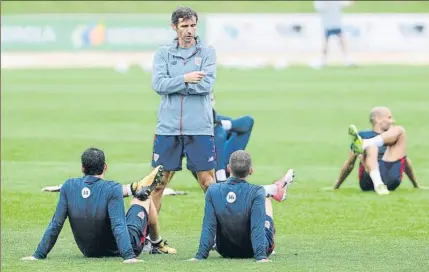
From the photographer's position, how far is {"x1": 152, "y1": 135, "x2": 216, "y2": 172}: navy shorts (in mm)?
11906

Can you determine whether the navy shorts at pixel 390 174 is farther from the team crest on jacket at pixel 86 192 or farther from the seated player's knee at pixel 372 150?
the team crest on jacket at pixel 86 192

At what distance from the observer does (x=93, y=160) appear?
1058 centimetres

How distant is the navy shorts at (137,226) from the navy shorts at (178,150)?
3.30ft

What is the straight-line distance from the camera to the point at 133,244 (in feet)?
35.4

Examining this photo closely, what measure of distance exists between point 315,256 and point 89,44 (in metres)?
33.9

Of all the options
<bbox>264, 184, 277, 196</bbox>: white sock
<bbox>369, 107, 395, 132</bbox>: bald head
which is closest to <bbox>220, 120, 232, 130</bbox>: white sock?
<bbox>369, 107, 395, 132</bbox>: bald head

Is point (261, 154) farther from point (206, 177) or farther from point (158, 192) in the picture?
point (158, 192)

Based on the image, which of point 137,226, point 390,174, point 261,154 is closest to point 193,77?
point 137,226

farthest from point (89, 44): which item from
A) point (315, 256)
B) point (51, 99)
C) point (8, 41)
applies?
point (315, 256)

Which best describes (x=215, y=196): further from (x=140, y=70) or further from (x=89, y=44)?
(x=89, y=44)

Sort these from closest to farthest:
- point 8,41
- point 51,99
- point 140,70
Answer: point 51,99 → point 140,70 → point 8,41

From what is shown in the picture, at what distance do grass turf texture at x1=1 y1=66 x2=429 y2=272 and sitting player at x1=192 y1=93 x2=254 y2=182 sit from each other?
0.51 m

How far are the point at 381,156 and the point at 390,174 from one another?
0.27 m

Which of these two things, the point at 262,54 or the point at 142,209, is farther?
the point at 262,54
